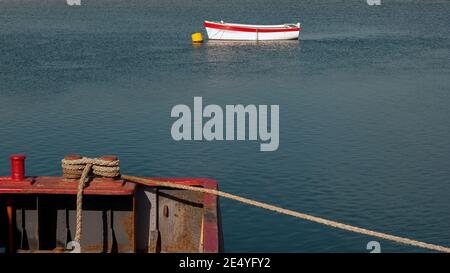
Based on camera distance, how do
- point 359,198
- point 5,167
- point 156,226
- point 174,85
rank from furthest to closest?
point 174,85
point 5,167
point 359,198
point 156,226

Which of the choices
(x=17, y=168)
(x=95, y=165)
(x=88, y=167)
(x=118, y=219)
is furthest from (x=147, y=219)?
(x=17, y=168)

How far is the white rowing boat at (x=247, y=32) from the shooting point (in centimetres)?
9025

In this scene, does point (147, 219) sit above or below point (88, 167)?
below

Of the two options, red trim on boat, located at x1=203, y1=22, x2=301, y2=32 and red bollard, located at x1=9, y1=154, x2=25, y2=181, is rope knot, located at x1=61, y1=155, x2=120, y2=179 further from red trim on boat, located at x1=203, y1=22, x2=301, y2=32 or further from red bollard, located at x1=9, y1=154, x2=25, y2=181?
red trim on boat, located at x1=203, y1=22, x2=301, y2=32

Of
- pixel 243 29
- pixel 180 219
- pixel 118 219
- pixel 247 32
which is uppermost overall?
pixel 243 29

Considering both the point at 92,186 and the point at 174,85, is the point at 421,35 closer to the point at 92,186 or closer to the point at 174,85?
the point at 174,85

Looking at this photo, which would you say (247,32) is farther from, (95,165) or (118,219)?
(95,165)

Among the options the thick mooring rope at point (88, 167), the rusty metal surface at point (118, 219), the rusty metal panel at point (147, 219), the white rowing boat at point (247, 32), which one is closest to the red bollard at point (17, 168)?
the rusty metal surface at point (118, 219)

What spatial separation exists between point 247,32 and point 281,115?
137 ft

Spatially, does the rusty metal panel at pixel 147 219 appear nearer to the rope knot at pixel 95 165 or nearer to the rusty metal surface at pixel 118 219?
the rusty metal surface at pixel 118 219

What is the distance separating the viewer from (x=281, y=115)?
5016cm

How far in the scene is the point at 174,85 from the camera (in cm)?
6112

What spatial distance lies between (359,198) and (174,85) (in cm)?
2958

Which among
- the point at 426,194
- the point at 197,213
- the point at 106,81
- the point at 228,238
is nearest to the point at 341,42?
the point at 106,81
